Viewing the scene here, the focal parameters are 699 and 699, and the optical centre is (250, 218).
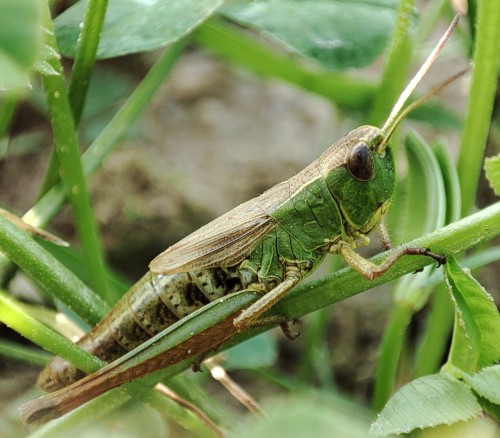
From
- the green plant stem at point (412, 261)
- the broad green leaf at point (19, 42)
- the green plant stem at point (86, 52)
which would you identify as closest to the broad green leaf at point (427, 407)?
the green plant stem at point (412, 261)

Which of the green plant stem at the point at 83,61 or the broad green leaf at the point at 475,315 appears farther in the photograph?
the green plant stem at the point at 83,61

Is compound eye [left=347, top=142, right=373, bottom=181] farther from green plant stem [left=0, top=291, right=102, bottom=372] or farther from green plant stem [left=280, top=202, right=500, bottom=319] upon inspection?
green plant stem [left=0, top=291, right=102, bottom=372]

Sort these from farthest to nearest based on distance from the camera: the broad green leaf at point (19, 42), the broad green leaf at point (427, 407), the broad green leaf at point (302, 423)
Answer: the broad green leaf at point (427, 407) < the broad green leaf at point (19, 42) < the broad green leaf at point (302, 423)

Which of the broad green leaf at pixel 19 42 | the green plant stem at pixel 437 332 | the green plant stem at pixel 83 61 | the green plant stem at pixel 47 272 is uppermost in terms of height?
the green plant stem at pixel 83 61

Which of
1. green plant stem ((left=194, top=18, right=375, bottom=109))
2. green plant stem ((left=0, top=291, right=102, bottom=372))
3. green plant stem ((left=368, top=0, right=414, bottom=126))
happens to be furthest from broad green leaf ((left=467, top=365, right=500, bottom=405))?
green plant stem ((left=194, top=18, right=375, bottom=109))

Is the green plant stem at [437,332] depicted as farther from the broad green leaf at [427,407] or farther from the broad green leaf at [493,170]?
the broad green leaf at [427,407]

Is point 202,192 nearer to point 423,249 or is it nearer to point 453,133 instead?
point 453,133

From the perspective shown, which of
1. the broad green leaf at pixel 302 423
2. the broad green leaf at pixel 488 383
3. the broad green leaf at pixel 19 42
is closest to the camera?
the broad green leaf at pixel 302 423
